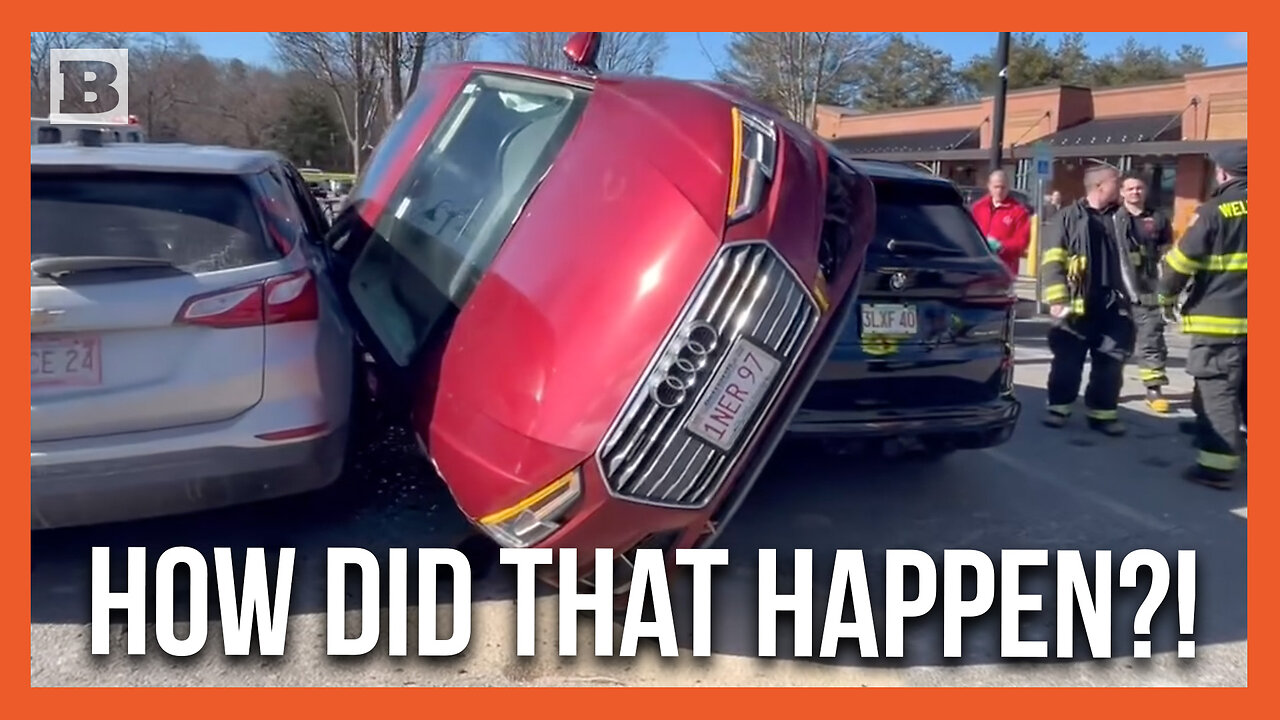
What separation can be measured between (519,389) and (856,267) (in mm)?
1196

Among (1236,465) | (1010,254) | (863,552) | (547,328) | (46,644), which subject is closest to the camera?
(547,328)

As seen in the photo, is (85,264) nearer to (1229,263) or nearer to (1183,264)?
(1183,264)

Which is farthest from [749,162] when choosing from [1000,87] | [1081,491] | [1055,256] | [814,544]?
[1000,87]

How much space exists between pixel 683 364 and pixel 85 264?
6.34 ft

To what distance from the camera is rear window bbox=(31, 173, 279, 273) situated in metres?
3.57

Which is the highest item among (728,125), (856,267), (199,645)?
(728,125)

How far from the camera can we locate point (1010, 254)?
8.28 metres

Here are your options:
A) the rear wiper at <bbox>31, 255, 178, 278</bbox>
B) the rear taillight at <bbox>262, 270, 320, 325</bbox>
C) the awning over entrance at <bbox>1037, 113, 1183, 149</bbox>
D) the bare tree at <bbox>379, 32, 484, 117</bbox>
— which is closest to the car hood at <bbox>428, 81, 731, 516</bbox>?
the rear taillight at <bbox>262, 270, 320, 325</bbox>

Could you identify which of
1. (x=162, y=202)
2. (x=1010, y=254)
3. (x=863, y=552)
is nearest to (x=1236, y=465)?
(x=863, y=552)

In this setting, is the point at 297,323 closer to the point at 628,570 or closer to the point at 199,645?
the point at 199,645

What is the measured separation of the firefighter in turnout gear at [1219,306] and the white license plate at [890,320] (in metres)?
1.98

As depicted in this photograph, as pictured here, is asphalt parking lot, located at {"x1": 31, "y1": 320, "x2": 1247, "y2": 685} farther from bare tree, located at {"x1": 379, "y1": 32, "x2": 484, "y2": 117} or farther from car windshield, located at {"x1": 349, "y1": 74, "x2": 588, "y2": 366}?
bare tree, located at {"x1": 379, "y1": 32, "x2": 484, "y2": 117}

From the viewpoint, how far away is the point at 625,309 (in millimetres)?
3270

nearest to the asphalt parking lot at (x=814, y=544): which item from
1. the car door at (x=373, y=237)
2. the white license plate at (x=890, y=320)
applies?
the white license plate at (x=890, y=320)
